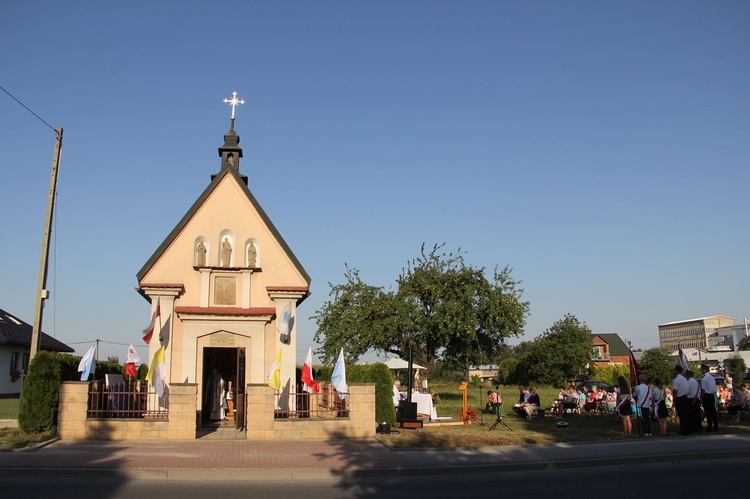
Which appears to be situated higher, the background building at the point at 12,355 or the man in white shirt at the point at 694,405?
the background building at the point at 12,355

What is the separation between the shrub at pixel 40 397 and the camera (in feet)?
52.3

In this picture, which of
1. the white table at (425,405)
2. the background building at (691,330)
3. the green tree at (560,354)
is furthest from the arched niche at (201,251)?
the background building at (691,330)

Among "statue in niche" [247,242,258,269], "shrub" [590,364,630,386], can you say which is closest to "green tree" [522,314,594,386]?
"shrub" [590,364,630,386]

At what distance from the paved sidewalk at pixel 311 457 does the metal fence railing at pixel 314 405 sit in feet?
5.97

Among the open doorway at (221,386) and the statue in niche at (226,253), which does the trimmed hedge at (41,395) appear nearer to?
the open doorway at (221,386)

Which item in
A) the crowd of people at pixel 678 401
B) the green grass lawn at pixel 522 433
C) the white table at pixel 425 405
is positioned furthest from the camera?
the white table at pixel 425 405

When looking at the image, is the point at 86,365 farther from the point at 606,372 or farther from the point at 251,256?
the point at 606,372

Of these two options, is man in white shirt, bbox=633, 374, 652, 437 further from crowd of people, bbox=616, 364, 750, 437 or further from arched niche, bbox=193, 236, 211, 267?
arched niche, bbox=193, 236, 211, 267

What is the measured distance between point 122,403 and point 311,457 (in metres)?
6.66

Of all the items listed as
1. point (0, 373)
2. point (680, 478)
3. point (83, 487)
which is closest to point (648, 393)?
point (680, 478)

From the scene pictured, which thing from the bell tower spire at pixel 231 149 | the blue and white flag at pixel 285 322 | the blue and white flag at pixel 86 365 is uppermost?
the bell tower spire at pixel 231 149

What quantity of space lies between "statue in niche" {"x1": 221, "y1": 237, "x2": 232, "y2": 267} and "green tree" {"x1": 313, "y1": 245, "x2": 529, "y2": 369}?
18803 millimetres

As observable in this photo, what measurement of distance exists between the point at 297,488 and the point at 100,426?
7516mm

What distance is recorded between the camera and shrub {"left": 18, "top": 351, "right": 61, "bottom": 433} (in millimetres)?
15953
